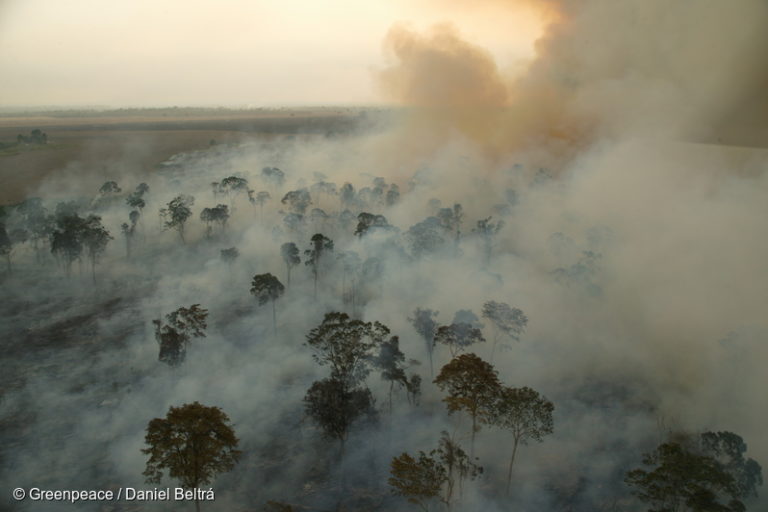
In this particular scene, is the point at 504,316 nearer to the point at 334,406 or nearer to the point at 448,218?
the point at 334,406

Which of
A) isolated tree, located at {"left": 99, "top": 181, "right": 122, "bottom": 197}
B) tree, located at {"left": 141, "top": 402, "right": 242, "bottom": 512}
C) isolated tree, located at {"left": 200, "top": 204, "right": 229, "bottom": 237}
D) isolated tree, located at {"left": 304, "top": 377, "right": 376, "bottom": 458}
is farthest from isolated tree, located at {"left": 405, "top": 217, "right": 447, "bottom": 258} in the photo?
isolated tree, located at {"left": 99, "top": 181, "right": 122, "bottom": 197}

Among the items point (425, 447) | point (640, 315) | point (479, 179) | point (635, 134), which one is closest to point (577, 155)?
point (635, 134)

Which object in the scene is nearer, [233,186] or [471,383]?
[471,383]

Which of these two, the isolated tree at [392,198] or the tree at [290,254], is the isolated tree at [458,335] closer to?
the tree at [290,254]

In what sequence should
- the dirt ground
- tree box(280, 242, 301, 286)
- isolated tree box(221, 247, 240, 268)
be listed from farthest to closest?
the dirt ground → isolated tree box(221, 247, 240, 268) → tree box(280, 242, 301, 286)

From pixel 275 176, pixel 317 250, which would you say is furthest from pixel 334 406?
pixel 275 176

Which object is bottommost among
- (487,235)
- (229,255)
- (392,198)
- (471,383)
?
(471,383)

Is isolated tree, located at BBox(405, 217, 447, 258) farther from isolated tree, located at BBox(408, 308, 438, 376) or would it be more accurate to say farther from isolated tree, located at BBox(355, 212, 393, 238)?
isolated tree, located at BBox(408, 308, 438, 376)

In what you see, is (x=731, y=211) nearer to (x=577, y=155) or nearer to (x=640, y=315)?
(x=640, y=315)

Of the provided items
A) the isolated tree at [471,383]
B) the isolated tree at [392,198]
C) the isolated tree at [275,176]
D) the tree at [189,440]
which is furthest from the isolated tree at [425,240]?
the isolated tree at [275,176]
